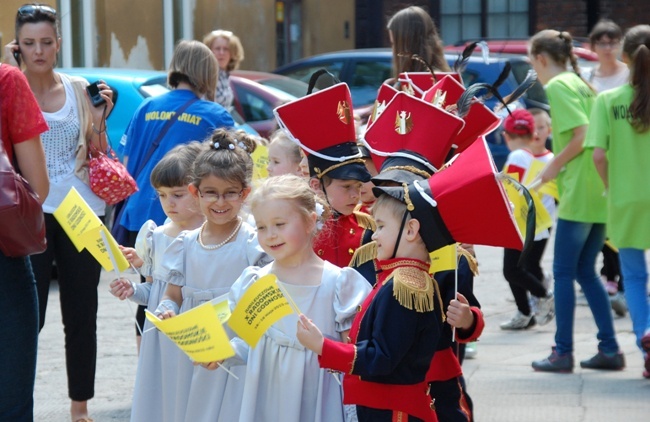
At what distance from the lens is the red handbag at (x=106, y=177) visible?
5562 millimetres

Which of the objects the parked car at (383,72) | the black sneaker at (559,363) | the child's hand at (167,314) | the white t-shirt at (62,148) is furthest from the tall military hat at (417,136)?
the parked car at (383,72)

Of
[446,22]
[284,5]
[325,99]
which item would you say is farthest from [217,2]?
[325,99]

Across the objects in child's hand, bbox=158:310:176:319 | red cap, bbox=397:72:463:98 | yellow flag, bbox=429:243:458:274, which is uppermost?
red cap, bbox=397:72:463:98

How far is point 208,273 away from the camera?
14.7ft

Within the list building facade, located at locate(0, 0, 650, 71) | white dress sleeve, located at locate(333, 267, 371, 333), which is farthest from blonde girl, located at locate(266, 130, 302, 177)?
building facade, located at locate(0, 0, 650, 71)

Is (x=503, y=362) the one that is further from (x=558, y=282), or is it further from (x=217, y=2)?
(x=217, y=2)

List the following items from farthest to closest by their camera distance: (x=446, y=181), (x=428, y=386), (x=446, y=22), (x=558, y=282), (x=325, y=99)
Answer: (x=446, y=22) < (x=558, y=282) < (x=325, y=99) < (x=428, y=386) < (x=446, y=181)

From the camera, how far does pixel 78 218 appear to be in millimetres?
4375

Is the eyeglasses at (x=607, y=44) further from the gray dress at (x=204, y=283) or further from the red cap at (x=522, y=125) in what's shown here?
the gray dress at (x=204, y=283)

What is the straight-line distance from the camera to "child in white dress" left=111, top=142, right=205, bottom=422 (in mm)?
4695

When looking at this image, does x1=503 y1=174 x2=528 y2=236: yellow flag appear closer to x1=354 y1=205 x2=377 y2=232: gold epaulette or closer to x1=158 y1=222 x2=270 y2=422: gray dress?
x1=354 y1=205 x2=377 y2=232: gold epaulette

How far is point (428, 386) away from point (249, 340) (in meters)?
0.64

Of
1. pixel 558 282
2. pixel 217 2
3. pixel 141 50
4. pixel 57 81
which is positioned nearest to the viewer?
pixel 57 81

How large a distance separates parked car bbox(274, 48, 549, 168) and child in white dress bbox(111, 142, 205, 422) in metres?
7.77
